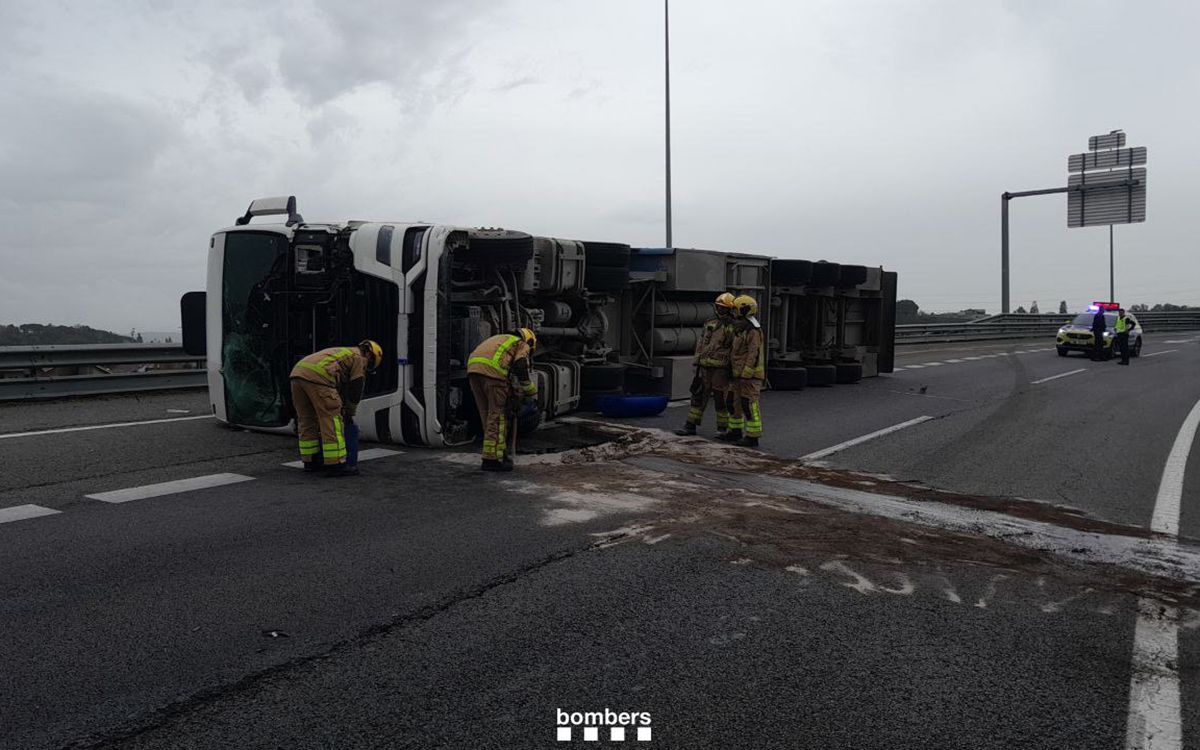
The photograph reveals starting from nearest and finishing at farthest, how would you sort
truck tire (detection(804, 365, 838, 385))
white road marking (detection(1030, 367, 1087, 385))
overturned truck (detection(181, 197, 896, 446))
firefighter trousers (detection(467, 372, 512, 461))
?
firefighter trousers (detection(467, 372, 512, 461)) < overturned truck (detection(181, 197, 896, 446)) < truck tire (detection(804, 365, 838, 385)) < white road marking (detection(1030, 367, 1087, 385))

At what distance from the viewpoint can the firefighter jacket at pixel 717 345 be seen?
1038cm

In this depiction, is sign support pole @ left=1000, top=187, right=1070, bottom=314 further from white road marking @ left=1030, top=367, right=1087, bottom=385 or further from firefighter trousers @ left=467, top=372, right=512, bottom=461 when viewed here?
firefighter trousers @ left=467, top=372, right=512, bottom=461

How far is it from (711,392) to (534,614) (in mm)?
6660

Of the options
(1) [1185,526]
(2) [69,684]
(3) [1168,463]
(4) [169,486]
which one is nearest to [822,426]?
(3) [1168,463]

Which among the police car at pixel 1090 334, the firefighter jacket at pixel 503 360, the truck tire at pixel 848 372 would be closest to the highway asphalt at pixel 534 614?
the firefighter jacket at pixel 503 360

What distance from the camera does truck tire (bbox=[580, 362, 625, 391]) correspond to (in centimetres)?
1222

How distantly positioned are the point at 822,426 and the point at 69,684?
32.5 feet

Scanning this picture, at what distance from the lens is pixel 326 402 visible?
7492mm

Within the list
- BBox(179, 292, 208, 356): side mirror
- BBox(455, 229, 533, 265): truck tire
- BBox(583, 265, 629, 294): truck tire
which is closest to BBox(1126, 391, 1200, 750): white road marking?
BBox(455, 229, 533, 265): truck tire

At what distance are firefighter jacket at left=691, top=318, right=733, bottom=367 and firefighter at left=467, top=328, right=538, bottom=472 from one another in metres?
3.06

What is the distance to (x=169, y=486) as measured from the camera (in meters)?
6.92

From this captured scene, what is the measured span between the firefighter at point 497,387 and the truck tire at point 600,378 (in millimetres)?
4167

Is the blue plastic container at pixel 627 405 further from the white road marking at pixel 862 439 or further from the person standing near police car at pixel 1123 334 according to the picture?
the person standing near police car at pixel 1123 334

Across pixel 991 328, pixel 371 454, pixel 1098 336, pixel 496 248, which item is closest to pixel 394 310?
pixel 496 248
